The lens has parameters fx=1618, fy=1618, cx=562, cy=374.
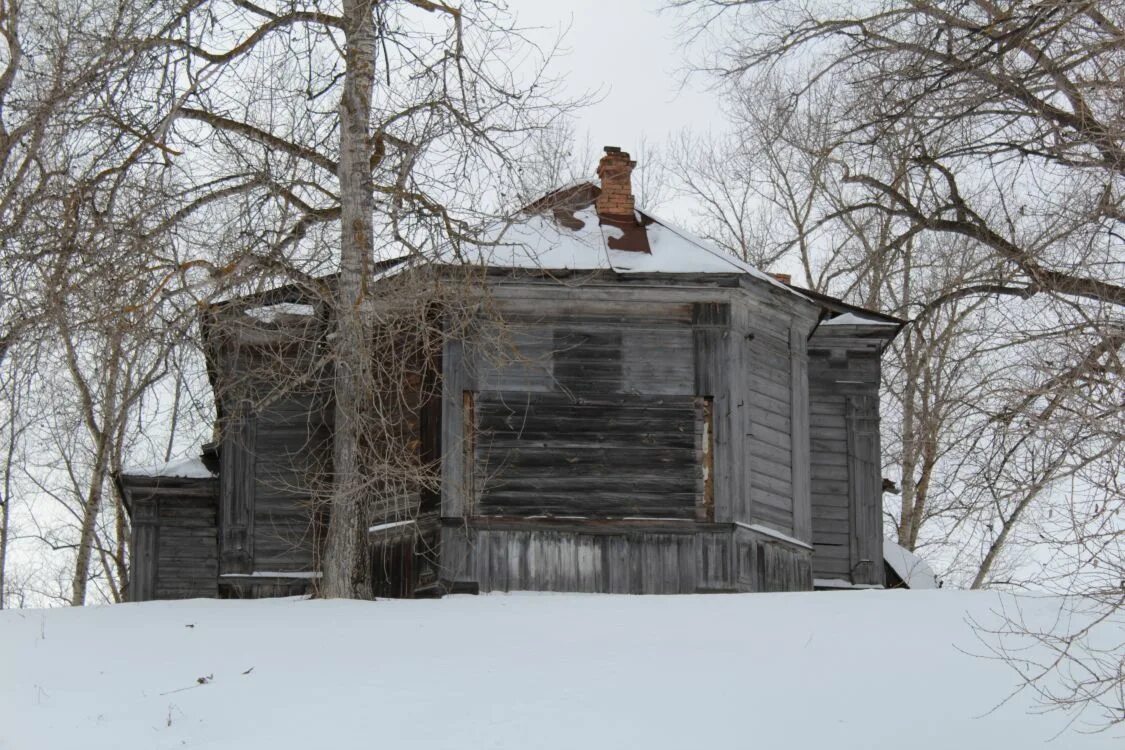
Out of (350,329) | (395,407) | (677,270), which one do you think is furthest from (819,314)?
(350,329)

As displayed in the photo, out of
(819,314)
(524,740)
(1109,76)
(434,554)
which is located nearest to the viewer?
(524,740)

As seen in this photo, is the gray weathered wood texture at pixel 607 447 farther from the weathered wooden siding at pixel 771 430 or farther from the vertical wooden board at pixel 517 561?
the weathered wooden siding at pixel 771 430

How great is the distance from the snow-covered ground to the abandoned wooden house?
2.25 metres

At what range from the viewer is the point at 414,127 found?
52.7 feet

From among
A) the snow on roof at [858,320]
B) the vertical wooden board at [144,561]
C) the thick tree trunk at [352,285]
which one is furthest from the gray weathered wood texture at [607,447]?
the vertical wooden board at [144,561]

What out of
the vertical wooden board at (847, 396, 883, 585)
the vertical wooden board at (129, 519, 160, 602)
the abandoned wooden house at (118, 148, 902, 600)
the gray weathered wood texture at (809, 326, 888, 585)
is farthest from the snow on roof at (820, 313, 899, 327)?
the vertical wooden board at (129, 519, 160, 602)

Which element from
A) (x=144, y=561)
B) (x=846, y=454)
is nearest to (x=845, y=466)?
(x=846, y=454)

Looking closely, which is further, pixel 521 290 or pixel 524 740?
pixel 521 290

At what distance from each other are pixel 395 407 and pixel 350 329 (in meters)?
3.08

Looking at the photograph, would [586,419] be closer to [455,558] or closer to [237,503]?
[455,558]

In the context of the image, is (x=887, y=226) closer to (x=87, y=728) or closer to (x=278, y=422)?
(x=278, y=422)

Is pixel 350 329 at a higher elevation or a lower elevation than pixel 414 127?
lower

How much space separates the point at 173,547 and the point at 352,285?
761cm

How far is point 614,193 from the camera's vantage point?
19797 mm
